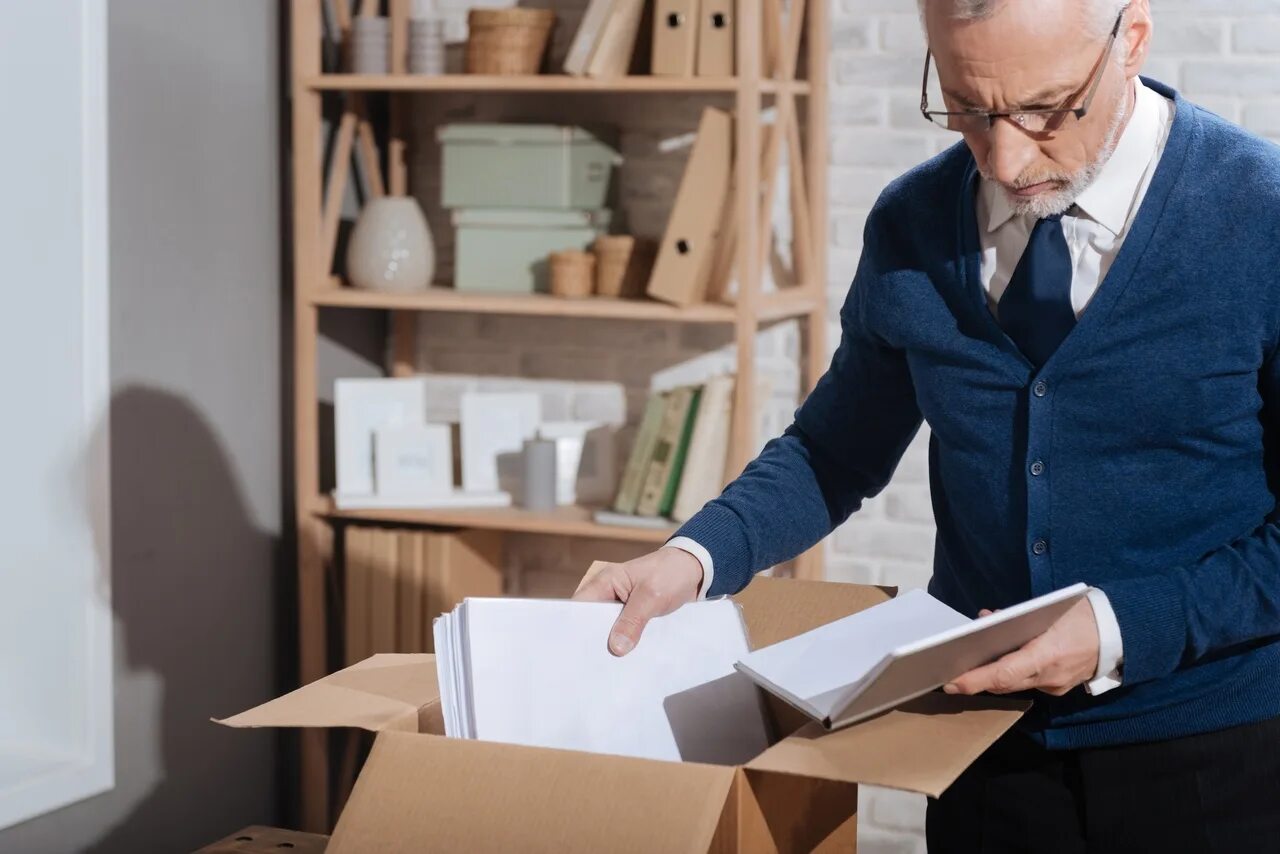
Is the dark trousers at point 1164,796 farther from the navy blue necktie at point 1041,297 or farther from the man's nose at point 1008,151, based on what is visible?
the man's nose at point 1008,151

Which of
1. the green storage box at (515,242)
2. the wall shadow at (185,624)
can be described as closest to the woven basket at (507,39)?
the green storage box at (515,242)

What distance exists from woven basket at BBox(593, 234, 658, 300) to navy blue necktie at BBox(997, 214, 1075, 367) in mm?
1472

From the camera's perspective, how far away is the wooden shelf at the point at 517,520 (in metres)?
2.77

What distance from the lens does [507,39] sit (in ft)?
9.18

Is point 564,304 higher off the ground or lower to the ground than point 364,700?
higher

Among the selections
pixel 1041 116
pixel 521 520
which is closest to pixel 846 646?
pixel 1041 116

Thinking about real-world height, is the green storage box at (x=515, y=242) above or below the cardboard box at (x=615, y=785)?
above

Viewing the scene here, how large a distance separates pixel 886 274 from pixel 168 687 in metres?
1.79

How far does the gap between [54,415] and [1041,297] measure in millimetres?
1784

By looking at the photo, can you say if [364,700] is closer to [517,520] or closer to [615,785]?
[615,785]

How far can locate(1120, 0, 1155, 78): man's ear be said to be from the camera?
132 cm

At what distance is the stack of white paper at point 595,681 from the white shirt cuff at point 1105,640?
29 centimetres

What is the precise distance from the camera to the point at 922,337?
58.2 inches

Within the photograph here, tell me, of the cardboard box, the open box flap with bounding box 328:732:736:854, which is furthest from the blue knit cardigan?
the open box flap with bounding box 328:732:736:854
